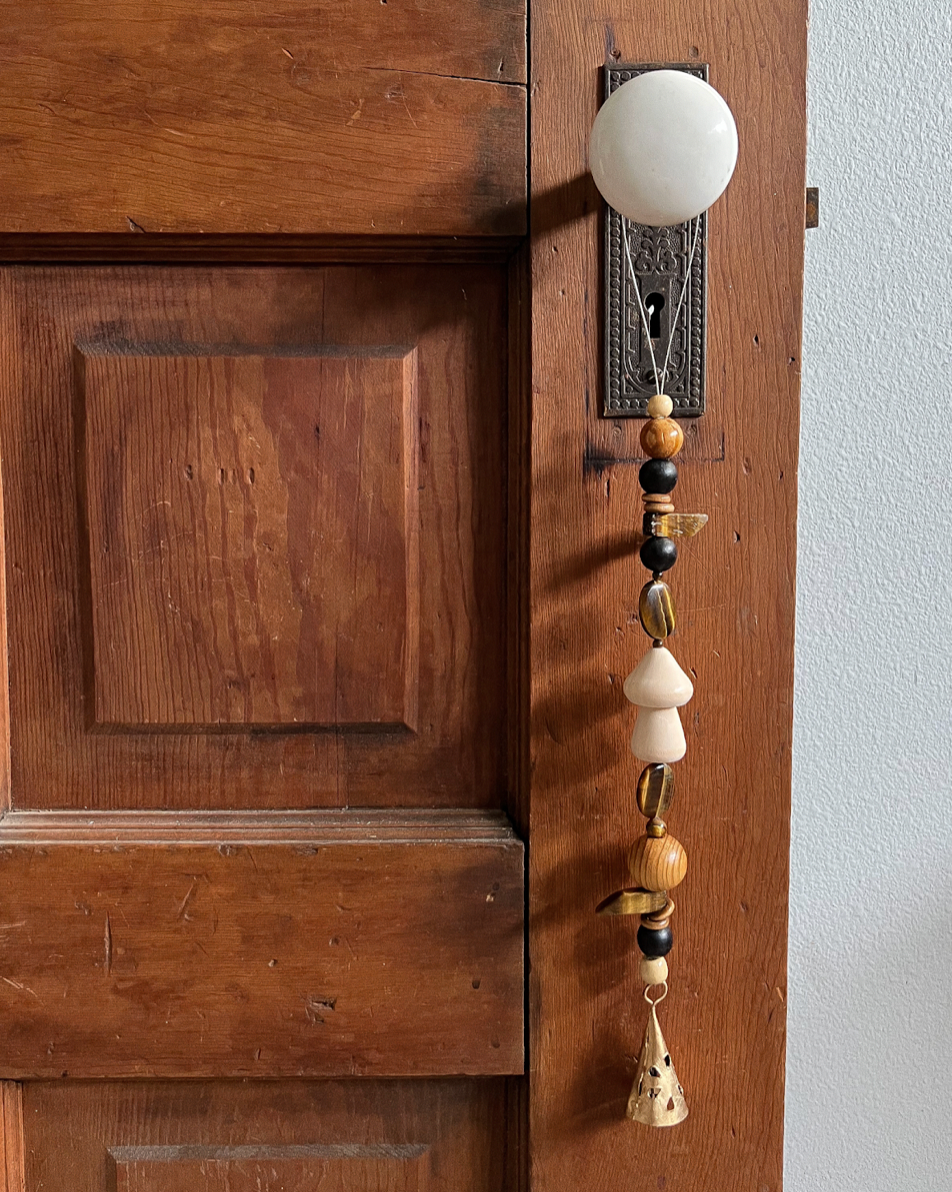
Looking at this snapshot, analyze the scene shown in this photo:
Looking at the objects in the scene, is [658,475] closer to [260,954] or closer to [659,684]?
[659,684]

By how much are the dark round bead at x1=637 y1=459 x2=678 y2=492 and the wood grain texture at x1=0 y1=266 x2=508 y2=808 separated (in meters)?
0.09

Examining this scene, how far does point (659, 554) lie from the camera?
46cm

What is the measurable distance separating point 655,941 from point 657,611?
17cm

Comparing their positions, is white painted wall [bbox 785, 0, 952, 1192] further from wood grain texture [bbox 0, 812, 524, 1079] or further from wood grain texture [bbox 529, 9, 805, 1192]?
wood grain texture [bbox 0, 812, 524, 1079]

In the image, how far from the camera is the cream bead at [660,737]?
18.4 inches

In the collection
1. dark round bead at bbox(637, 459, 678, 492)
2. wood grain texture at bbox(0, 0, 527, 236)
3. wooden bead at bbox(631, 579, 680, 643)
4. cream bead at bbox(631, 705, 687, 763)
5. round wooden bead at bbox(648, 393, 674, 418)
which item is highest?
wood grain texture at bbox(0, 0, 527, 236)

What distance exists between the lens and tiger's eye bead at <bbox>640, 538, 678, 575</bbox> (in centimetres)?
46

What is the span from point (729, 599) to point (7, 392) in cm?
41

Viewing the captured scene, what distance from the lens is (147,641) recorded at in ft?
1.69

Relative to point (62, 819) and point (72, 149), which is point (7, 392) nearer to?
point (72, 149)

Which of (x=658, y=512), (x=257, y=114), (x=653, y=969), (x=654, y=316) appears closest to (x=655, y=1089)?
(x=653, y=969)

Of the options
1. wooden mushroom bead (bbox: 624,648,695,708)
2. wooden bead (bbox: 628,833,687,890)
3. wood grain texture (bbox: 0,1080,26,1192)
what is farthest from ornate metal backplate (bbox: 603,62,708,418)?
wood grain texture (bbox: 0,1080,26,1192)

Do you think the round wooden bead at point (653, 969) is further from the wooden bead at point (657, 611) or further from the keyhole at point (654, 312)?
the keyhole at point (654, 312)

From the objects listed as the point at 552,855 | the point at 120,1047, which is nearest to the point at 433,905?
the point at 552,855
